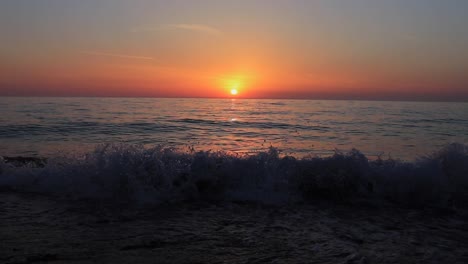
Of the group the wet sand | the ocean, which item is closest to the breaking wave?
the ocean

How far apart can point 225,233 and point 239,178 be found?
3323 mm

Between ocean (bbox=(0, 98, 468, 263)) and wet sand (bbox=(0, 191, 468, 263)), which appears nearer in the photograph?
wet sand (bbox=(0, 191, 468, 263))

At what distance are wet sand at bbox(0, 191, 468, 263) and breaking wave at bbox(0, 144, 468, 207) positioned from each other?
81 cm

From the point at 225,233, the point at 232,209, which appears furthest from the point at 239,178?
the point at 225,233

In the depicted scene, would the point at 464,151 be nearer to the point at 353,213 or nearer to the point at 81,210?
the point at 353,213

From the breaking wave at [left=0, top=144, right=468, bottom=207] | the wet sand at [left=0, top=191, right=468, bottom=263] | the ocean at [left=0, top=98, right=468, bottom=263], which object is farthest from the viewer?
the breaking wave at [left=0, top=144, right=468, bottom=207]

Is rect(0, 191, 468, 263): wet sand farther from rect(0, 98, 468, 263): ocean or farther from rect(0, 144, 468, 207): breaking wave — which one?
rect(0, 144, 468, 207): breaking wave

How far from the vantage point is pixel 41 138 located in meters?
18.4

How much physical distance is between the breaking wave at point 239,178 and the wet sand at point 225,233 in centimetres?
81

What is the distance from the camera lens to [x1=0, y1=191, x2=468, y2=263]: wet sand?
14.8 feet

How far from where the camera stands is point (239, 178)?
343 inches

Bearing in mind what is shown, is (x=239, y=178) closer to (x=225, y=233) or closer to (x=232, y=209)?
(x=232, y=209)

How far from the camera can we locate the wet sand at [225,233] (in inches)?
178

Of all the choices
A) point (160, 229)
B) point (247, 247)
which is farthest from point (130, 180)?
point (247, 247)
